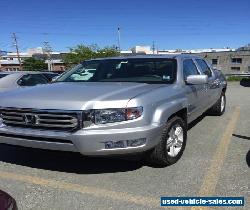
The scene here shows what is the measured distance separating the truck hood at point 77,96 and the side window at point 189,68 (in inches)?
37.2

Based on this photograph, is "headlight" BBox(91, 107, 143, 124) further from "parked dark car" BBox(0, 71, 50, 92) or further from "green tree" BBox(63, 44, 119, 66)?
"green tree" BBox(63, 44, 119, 66)

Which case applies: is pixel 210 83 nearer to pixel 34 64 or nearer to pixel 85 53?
pixel 85 53

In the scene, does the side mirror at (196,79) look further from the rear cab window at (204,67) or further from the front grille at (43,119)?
the front grille at (43,119)

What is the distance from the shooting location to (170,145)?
16.4ft

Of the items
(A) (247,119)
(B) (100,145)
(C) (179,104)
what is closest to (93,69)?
(C) (179,104)

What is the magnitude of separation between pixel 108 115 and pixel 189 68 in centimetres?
254

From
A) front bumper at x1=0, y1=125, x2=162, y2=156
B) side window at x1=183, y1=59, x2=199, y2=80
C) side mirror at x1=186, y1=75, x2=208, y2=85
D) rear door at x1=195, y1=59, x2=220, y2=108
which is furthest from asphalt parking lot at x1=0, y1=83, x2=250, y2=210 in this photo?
rear door at x1=195, y1=59, x2=220, y2=108

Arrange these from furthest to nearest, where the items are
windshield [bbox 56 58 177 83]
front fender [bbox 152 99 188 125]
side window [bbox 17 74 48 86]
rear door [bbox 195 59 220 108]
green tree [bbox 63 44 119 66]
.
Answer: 1. green tree [bbox 63 44 119 66]
2. side window [bbox 17 74 48 86]
3. rear door [bbox 195 59 220 108]
4. windshield [bbox 56 58 177 83]
5. front fender [bbox 152 99 188 125]

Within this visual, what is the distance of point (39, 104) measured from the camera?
4.41 metres

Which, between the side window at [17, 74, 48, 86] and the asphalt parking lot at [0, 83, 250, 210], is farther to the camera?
the side window at [17, 74, 48, 86]

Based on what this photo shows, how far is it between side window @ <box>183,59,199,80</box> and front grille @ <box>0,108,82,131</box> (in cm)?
227

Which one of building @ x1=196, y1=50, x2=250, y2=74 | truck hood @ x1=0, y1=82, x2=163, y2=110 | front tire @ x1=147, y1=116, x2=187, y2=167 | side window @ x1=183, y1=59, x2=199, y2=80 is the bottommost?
building @ x1=196, y1=50, x2=250, y2=74

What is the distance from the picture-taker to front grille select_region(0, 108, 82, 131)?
13.9ft

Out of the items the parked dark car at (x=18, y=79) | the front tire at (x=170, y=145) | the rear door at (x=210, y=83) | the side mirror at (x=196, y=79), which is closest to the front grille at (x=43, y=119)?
the front tire at (x=170, y=145)
